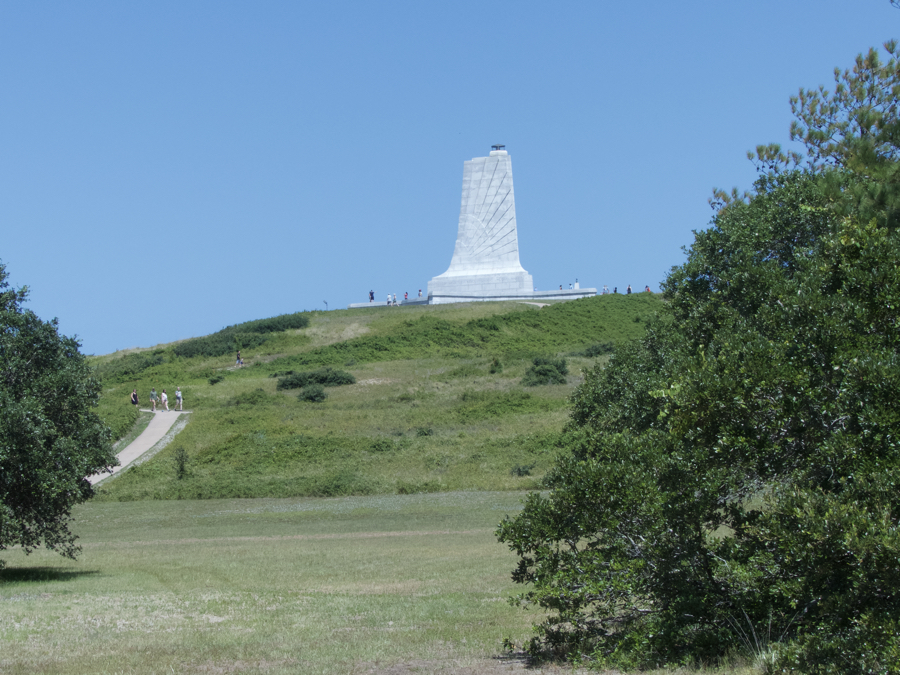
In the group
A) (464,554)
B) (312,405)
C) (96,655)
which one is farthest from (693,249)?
(312,405)

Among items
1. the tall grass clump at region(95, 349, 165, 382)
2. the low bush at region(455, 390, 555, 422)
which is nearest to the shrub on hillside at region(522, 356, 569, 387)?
the low bush at region(455, 390, 555, 422)

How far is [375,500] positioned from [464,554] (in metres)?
12.6

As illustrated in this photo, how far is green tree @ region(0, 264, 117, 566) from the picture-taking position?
14547 millimetres

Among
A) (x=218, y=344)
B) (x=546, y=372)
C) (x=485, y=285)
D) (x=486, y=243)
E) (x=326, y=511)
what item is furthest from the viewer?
(x=485, y=285)

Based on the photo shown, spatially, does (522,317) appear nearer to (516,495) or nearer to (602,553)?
(516,495)

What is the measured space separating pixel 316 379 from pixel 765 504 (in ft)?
143

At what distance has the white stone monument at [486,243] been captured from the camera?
6712cm

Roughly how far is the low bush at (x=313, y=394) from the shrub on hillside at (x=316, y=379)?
1.43 m

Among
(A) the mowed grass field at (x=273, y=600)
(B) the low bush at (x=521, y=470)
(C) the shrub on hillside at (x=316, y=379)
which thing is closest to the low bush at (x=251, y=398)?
(C) the shrub on hillside at (x=316, y=379)

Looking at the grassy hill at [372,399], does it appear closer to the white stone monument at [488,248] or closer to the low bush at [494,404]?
the low bush at [494,404]

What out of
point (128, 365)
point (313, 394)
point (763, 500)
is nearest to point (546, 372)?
point (313, 394)

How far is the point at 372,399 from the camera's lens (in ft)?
151

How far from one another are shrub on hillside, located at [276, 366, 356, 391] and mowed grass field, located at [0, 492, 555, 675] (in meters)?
23.3

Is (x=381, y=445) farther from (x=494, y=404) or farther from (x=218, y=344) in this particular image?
(x=218, y=344)
